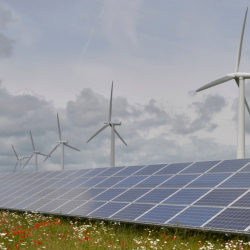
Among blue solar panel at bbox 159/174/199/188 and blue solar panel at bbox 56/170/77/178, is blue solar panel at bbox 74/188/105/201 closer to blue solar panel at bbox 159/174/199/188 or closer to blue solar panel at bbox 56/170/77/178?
blue solar panel at bbox 159/174/199/188

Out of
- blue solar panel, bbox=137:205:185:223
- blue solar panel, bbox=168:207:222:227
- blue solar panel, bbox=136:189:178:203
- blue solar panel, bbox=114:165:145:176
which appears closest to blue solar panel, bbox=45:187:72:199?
blue solar panel, bbox=114:165:145:176

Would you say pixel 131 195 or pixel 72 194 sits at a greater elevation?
pixel 131 195

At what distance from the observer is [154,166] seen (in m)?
30.4

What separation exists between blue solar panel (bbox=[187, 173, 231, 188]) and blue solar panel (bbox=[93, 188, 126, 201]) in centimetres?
553

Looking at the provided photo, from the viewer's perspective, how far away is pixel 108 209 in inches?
952

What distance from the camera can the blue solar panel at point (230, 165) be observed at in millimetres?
24334

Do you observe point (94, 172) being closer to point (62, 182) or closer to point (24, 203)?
point (62, 182)

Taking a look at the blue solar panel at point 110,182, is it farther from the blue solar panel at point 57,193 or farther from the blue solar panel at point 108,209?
the blue solar panel at point 108,209

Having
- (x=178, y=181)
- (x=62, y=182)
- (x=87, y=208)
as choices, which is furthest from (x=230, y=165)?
(x=62, y=182)

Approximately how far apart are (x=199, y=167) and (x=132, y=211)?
6.68 meters

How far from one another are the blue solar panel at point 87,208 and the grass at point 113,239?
2.80ft

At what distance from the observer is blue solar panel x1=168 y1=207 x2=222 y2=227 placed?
1894 cm

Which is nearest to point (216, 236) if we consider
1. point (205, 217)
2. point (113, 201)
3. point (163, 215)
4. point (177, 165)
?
point (205, 217)

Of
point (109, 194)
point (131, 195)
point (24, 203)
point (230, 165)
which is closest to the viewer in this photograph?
point (230, 165)
